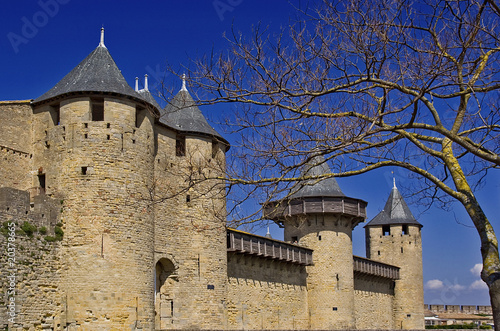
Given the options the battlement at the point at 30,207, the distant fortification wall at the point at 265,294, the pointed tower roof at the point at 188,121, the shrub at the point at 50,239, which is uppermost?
the pointed tower roof at the point at 188,121

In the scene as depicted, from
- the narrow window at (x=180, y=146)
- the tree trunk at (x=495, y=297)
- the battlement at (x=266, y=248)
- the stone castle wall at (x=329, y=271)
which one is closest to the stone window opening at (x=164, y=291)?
the battlement at (x=266, y=248)

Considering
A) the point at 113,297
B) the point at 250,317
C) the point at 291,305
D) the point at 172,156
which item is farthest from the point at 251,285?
the point at 113,297

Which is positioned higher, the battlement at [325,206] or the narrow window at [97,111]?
the narrow window at [97,111]

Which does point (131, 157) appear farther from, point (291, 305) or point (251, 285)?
point (291, 305)

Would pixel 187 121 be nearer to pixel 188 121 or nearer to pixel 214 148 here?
pixel 188 121

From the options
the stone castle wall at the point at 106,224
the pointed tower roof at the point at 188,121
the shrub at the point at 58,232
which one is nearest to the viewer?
the stone castle wall at the point at 106,224

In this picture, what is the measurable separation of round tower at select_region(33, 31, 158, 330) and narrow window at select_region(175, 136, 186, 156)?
306cm

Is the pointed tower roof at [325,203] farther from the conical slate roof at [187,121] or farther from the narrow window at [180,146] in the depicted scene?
the narrow window at [180,146]

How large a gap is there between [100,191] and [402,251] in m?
26.2

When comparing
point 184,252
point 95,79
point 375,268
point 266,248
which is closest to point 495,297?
point 95,79

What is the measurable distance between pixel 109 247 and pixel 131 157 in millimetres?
2678

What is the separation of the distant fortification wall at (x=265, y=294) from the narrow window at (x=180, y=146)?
14.1 feet

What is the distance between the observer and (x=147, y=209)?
1881cm

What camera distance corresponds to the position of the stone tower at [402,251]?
3941 cm
